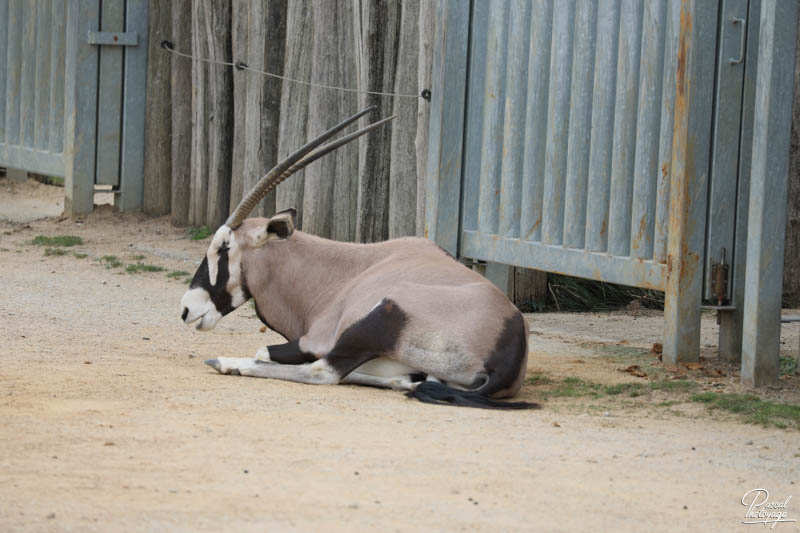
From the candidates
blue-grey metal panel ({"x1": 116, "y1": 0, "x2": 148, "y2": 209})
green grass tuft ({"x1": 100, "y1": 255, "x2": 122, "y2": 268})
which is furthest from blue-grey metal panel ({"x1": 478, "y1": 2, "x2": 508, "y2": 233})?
blue-grey metal panel ({"x1": 116, "y1": 0, "x2": 148, "y2": 209})

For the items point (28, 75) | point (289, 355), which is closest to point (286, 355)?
point (289, 355)

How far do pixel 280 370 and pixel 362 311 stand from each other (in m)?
0.46

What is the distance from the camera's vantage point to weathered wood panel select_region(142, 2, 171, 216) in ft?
37.8

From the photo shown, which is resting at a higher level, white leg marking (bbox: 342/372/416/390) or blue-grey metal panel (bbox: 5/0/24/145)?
blue-grey metal panel (bbox: 5/0/24/145)

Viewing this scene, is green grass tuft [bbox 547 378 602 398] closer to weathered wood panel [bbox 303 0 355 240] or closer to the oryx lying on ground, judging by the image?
the oryx lying on ground

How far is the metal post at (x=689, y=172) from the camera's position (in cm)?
621

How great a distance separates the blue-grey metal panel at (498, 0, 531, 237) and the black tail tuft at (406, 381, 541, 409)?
8.40ft

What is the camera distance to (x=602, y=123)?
6891 mm

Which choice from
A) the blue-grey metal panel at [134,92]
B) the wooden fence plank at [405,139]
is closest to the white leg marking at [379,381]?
the wooden fence plank at [405,139]

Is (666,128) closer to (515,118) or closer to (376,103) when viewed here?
(515,118)

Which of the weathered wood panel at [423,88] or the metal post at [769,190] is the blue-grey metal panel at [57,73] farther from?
the metal post at [769,190]

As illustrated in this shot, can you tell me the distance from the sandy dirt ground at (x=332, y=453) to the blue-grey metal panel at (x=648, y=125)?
72cm

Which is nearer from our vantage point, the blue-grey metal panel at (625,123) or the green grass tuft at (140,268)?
the blue-grey metal panel at (625,123)

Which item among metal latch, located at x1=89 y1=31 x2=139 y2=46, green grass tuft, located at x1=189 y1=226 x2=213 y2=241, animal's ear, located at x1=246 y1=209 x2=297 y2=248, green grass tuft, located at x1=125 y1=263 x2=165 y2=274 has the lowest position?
green grass tuft, located at x1=125 y1=263 x2=165 y2=274
